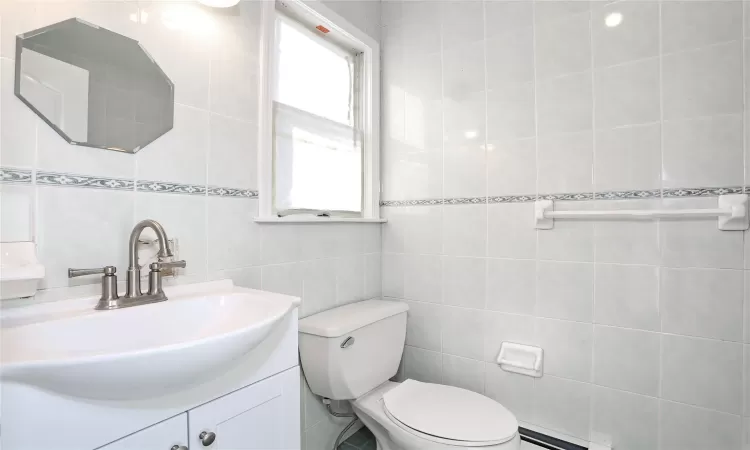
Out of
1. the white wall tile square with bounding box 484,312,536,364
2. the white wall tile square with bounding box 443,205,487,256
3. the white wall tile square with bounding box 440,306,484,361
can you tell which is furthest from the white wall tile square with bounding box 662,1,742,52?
the white wall tile square with bounding box 440,306,484,361

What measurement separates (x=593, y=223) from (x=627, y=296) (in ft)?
0.95

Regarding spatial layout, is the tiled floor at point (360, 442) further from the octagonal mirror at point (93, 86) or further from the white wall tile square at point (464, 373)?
the octagonal mirror at point (93, 86)

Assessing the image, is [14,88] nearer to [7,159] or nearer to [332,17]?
[7,159]

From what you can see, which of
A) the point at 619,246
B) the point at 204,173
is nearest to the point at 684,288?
the point at 619,246

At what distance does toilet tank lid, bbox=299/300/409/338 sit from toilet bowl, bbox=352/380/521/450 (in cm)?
30

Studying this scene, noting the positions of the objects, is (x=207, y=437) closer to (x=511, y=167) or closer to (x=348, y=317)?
(x=348, y=317)

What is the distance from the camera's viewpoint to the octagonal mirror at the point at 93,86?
34.6 inches

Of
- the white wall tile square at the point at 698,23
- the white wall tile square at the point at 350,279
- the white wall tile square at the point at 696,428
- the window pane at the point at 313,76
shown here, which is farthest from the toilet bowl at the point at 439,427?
the white wall tile square at the point at 698,23

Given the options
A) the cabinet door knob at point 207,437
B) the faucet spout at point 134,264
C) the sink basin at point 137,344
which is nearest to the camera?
the sink basin at point 137,344

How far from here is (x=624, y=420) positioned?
142cm

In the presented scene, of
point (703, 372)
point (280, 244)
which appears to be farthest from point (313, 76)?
point (703, 372)

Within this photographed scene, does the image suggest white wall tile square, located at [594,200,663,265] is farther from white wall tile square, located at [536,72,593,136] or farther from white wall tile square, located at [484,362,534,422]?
white wall tile square, located at [484,362,534,422]

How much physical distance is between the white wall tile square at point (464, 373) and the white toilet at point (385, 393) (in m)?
0.22

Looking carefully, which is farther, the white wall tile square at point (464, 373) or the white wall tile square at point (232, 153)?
the white wall tile square at point (464, 373)
